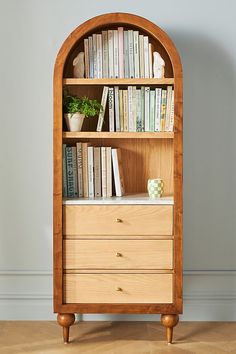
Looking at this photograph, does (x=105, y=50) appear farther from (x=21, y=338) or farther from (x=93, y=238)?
(x=21, y=338)

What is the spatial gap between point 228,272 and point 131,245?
69 centimetres

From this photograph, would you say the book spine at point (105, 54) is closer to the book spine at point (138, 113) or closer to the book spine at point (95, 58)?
the book spine at point (95, 58)

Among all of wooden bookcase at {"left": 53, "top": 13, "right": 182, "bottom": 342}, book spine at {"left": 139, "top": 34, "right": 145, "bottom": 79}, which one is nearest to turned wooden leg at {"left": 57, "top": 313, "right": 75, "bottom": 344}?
wooden bookcase at {"left": 53, "top": 13, "right": 182, "bottom": 342}

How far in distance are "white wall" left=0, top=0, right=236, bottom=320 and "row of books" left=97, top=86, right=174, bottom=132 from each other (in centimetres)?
28

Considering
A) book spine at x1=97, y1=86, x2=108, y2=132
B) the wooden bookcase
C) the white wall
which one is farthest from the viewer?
the white wall

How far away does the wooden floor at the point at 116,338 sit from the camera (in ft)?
9.27

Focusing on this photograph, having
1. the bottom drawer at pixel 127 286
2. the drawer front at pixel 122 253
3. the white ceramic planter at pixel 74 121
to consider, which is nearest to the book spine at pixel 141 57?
the white ceramic planter at pixel 74 121

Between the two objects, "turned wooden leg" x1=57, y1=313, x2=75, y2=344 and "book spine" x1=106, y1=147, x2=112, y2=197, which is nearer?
"turned wooden leg" x1=57, y1=313, x2=75, y2=344

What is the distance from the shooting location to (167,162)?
3.15 m

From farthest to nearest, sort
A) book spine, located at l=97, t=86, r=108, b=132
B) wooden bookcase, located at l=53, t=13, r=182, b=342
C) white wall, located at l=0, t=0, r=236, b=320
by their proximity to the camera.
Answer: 1. white wall, located at l=0, t=0, r=236, b=320
2. book spine, located at l=97, t=86, r=108, b=132
3. wooden bookcase, located at l=53, t=13, r=182, b=342

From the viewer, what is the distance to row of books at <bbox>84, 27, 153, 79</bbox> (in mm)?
2934

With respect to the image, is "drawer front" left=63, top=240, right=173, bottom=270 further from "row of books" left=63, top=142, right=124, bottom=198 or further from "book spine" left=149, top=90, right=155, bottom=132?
"book spine" left=149, top=90, right=155, bottom=132

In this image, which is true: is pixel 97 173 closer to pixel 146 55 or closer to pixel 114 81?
pixel 114 81

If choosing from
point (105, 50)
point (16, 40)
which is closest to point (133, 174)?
point (105, 50)
